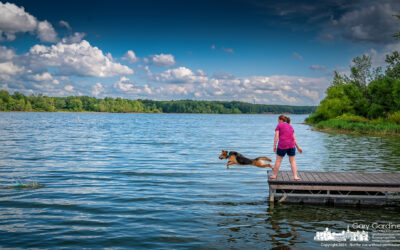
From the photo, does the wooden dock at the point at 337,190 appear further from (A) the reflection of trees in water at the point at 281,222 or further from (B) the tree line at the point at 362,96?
(B) the tree line at the point at 362,96

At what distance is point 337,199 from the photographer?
13672 mm

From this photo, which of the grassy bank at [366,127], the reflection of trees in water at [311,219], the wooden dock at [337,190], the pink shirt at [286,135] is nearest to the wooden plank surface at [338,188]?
the wooden dock at [337,190]

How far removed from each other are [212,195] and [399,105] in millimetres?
70161

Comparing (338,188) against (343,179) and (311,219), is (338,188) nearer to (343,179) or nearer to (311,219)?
(343,179)

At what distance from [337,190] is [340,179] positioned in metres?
0.84

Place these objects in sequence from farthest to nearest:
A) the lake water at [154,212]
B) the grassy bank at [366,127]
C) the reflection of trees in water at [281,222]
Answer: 1. the grassy bank at [366,127]
2. the lake water at [154,212]
3. the reflection of trees in water at [281,222]

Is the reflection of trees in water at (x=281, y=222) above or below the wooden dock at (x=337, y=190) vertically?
below

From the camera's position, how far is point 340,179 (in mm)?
13797

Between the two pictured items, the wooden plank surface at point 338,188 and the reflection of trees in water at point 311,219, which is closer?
the reflection of trees in water at point 311,219

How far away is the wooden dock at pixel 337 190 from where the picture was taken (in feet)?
42.5

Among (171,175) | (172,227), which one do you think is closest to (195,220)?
(172,227)

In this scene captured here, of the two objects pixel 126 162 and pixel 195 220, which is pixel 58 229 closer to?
pixel 195 220

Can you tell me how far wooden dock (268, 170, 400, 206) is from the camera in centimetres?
1296

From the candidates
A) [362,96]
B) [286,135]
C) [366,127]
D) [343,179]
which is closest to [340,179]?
[343,179]
